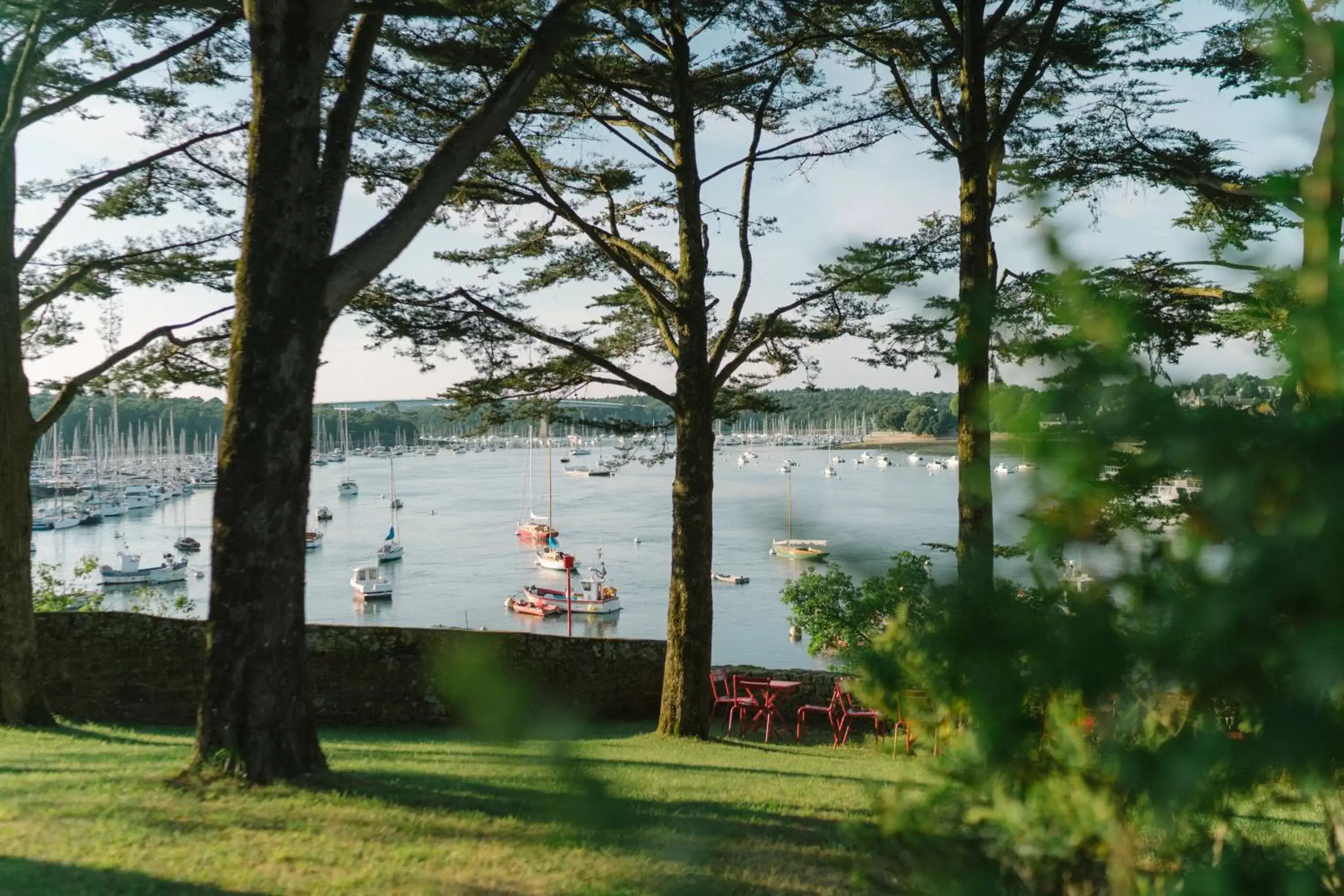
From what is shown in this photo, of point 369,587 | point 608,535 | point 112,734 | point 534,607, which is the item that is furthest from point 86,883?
point 608,535

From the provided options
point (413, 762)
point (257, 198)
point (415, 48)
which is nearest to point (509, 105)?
point (257, 198)

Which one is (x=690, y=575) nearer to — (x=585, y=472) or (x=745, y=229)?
(x=745, y=229)

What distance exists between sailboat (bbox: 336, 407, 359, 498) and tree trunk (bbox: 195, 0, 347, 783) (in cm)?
4262

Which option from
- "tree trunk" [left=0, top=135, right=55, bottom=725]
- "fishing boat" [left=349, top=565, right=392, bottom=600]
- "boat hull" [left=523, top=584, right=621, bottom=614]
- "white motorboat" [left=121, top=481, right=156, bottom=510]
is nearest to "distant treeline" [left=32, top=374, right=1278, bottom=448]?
"tree trunk" [left=0, top=135, right=55, bottom=725]

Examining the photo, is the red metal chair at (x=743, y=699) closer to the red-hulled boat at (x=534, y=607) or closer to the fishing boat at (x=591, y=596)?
the red-hulled boat at (x=534, y=607)

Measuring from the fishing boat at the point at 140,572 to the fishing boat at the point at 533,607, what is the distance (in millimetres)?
17006

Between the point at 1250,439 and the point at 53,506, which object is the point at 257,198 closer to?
the point at 1250,439

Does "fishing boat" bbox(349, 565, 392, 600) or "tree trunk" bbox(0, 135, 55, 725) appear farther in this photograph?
"fishing boat" bbox(349, 565, 392, 600)

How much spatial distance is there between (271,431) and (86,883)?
219 centimetres

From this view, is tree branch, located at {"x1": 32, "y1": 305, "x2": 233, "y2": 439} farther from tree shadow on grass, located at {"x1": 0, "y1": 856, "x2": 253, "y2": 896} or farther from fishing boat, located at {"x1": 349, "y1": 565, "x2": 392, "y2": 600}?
fishing boat, located at {"x1": 349, "y1": 565, "x2": 392, "y2": 600}

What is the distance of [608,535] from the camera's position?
2142 inches

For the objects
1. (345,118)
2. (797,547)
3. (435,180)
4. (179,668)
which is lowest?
(179,668)

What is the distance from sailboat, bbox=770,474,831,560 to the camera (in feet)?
2.51

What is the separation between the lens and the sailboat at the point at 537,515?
11.7 ft
